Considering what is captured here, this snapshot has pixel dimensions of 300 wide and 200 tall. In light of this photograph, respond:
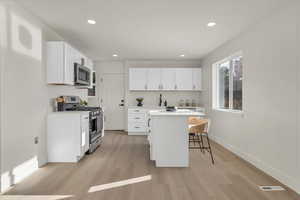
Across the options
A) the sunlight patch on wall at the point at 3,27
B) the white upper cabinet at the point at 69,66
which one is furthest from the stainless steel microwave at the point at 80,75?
the sunlight patch on wall at the point at 3,27

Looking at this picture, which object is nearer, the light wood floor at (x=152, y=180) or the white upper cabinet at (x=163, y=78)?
the light wood floor at (x=152, y=180)

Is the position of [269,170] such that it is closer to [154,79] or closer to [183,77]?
[183,77]

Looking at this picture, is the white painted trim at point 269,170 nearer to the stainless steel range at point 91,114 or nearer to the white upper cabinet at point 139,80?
the stainless steel range at point 91,114

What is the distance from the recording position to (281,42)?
8.55 feet

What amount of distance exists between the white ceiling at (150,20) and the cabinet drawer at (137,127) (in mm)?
2356

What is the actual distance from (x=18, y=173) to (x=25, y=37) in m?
1.93

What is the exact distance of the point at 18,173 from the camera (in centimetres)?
257

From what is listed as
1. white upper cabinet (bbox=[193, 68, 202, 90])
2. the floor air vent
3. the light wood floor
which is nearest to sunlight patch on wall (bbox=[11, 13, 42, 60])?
the light wood floor

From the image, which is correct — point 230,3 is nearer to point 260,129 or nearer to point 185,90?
point 260,129

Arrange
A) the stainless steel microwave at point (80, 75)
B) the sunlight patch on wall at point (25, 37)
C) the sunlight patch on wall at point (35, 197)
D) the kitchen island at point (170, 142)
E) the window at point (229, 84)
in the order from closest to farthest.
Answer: the sunlight patch on wall at point (35, 197)
the sunlight patch on wall at point (25, 37)
the kitchen island at point (170, 142)
the stainless steel microwave at point (80, 75)
the window at point (229, 84)

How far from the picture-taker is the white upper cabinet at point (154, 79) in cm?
604

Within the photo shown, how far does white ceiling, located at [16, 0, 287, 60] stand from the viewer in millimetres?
2568

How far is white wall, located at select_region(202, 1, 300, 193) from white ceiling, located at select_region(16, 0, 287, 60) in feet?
1.01

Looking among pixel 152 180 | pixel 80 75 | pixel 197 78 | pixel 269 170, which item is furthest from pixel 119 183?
pixel 197 78
